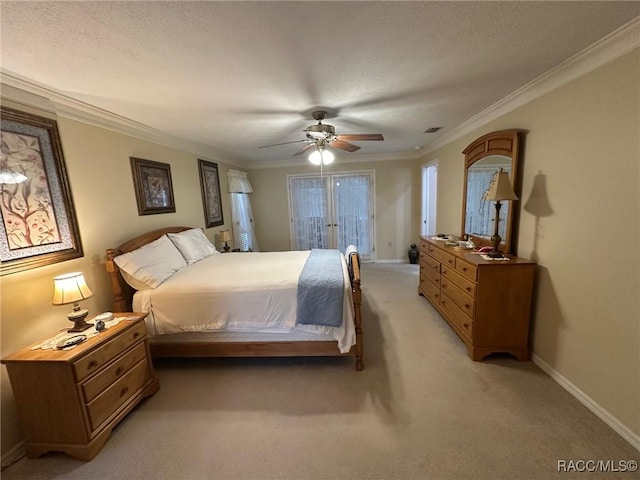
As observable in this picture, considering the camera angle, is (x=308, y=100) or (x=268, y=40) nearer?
(x=268, y=40)

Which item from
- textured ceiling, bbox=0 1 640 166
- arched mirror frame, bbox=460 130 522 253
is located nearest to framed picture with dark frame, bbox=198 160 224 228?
textured ceiling, bbox=0 1 640 166

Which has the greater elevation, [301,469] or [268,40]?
[268,40]

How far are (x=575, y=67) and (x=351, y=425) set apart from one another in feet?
9.70

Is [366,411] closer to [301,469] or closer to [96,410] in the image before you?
[301,469]

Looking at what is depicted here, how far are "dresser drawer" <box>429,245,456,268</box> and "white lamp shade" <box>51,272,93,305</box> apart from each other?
3248mm

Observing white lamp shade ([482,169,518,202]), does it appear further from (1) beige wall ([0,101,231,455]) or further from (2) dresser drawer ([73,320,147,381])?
(1) beige wall ([0,101,231,455])

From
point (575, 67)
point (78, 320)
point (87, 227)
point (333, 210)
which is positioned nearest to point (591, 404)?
point (575, 67)

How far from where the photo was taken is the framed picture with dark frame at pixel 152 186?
2.94 meters

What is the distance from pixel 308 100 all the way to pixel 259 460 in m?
2.73

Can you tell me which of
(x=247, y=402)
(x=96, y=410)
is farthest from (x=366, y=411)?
(x=96, y=410)

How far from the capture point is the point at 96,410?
1.69 meters

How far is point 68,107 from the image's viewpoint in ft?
7.13

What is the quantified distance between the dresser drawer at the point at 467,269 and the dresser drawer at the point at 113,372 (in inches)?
114

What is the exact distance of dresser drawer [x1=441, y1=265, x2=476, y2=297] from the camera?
245 cm
